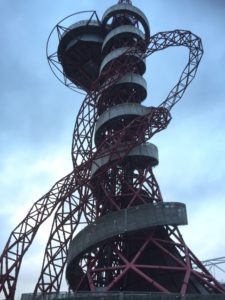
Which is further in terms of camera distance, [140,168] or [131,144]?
[140,168]

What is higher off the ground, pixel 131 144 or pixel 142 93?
pixel 142 93

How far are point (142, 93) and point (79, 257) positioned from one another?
69.4 feet

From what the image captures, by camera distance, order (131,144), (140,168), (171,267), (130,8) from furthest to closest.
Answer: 1. (130,8)
2. (140,168)
3. (131,144)
4. (171,267)

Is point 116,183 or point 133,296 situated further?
point 116,183

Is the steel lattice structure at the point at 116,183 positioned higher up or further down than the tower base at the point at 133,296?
higher up

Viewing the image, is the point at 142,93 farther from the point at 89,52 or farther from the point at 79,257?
the point at 79,257

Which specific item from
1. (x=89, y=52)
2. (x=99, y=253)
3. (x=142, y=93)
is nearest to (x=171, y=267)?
(x=99, y=253)

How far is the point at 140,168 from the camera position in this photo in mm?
44969

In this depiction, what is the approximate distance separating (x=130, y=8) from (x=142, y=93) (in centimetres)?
1327

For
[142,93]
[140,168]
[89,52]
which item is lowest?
[140,168]

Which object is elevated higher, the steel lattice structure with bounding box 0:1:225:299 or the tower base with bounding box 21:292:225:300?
the steel lattice structure with bounding box 0:1:225:299

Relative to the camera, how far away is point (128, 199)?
43094 millimetres

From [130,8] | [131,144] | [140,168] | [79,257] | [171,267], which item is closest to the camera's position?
[171,267]

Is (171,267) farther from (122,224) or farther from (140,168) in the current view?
(140,168)
